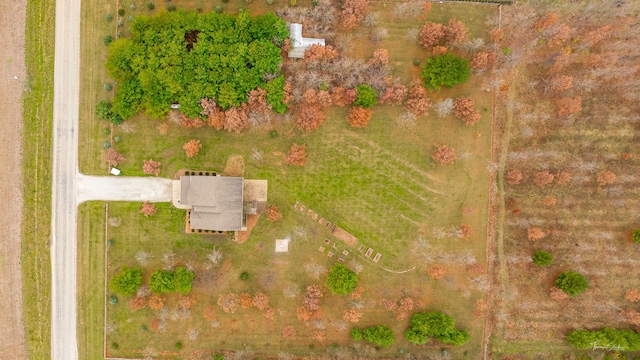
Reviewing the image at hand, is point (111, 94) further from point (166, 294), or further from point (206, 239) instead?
point (166, 294)

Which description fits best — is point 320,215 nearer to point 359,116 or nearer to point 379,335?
point 359,116

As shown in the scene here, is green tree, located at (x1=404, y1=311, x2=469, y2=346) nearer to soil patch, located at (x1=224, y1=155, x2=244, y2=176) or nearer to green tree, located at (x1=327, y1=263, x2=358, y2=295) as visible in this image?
green tree, located at (x1=327, y1=263, x2=358, y2=295)

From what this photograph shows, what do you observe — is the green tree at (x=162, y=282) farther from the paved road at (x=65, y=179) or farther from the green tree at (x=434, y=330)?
Result: the green tree at (x=434, y=330)

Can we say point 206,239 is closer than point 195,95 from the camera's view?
No

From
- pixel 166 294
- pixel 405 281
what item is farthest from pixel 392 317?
pixel 166 294

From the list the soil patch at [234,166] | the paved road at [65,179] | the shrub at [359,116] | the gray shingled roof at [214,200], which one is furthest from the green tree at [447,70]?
the paved road at [65,179]
